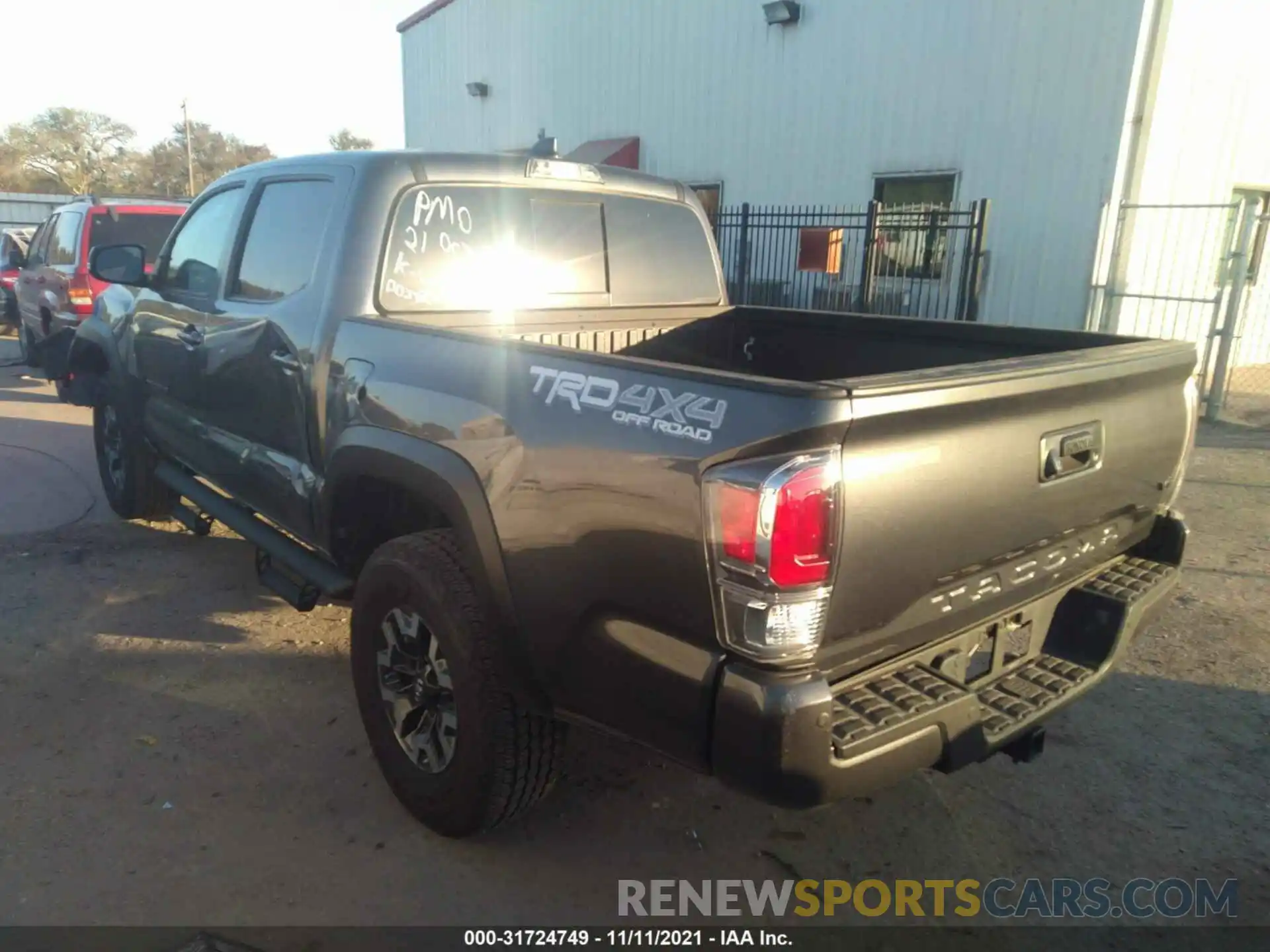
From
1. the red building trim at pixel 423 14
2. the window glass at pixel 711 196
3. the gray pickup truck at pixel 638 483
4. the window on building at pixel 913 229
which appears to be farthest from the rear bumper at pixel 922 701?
the red building trim at pixel 423 14

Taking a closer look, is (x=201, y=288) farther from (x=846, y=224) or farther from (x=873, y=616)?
(x=846, y=224)

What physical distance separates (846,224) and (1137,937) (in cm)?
1142

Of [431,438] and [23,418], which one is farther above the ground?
[431,438]

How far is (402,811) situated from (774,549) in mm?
1840

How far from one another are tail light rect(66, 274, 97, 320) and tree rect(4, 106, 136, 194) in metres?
47.3

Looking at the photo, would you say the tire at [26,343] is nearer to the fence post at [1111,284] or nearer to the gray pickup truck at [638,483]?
the gray pickup truck at [638,483]

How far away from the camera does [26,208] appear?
96.8 feet

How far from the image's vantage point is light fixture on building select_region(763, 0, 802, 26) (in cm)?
1319

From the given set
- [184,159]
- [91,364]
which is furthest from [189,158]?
[91,364]

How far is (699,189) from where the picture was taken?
16.0 meters

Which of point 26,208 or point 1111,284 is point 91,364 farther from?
point 26,208

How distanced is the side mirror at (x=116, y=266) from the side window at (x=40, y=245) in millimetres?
6754

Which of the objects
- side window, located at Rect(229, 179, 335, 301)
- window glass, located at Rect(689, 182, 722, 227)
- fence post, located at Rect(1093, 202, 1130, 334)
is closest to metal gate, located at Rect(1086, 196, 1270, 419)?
fence post, located at Rect(1093, 202, 1130, 334)

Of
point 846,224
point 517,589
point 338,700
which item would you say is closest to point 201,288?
point 338,700
